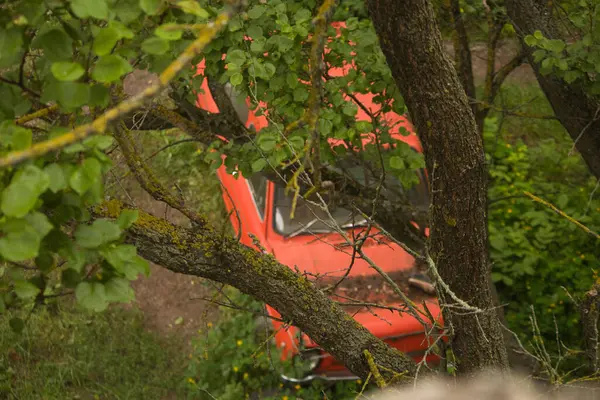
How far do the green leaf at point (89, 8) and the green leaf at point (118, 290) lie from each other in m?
0.65

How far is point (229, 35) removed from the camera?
2.99 metres

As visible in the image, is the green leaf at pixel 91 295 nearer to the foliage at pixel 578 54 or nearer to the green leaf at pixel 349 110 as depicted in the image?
the green leaf at pixel 349 110

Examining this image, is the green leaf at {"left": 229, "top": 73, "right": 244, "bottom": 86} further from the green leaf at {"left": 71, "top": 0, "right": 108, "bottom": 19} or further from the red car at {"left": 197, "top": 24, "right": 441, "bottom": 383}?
the red car at {"left": 197, "top": 24, "right": 441, "bottom": 383}

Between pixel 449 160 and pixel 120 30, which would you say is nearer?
pixel 120 30

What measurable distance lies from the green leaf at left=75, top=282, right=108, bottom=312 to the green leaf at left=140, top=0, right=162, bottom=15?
2.22 feet

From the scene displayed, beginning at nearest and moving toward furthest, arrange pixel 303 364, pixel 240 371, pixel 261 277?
pixel 261 277 → pixel 303 364 → pixel 240 371

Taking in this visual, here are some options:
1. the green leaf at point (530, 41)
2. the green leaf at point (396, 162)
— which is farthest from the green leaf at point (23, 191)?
the green leaf at point (530, 41)

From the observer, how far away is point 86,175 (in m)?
1.34

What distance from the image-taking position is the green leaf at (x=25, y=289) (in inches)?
60.1

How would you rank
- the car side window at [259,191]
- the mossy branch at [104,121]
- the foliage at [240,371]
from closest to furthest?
the mossy branch at [104,121] → the foliage at [240,371] → the car side window at [259,191]

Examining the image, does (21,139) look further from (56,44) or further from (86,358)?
(86,358)

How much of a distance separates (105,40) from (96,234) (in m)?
0.47

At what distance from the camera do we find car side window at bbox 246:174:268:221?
5230 millimetres

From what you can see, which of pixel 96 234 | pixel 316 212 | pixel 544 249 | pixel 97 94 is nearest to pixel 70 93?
pixel 97 94
